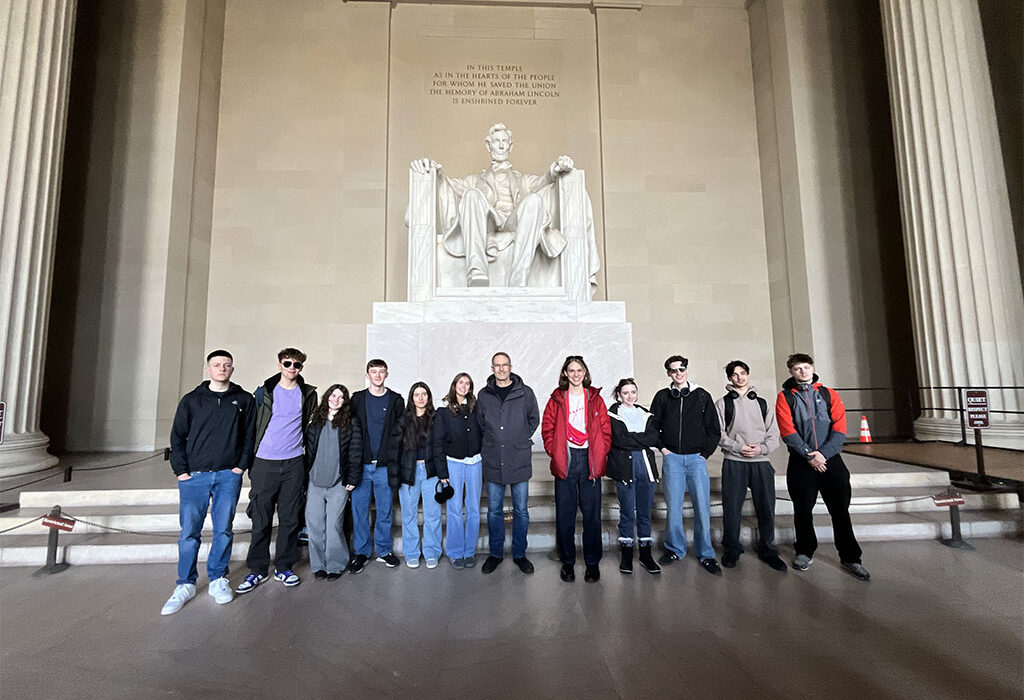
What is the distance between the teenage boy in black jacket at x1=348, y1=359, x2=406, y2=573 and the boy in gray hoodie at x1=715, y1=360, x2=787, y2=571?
2.09 metres

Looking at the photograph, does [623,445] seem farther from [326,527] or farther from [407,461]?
[326,527]

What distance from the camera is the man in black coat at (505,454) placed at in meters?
3.20

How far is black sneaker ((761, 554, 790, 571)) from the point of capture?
3123mm

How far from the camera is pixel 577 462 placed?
3158mm

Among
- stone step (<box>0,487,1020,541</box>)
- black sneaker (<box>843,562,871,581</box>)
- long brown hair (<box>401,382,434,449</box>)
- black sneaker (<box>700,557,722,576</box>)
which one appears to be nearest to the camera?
black sneaker (<box>843,562,871,581</box>)

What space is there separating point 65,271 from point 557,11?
8.90 m

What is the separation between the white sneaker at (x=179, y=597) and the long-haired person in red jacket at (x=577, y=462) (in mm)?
1998

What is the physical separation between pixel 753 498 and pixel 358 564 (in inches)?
97.7

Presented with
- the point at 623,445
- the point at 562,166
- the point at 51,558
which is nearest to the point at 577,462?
the point at 623,445

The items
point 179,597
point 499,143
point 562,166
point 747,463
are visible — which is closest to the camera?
point 179,597

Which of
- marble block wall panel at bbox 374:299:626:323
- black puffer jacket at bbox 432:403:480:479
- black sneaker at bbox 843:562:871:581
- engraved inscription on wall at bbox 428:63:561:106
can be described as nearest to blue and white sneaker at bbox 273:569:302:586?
black puffer jacket at bbox 432:403:480:479

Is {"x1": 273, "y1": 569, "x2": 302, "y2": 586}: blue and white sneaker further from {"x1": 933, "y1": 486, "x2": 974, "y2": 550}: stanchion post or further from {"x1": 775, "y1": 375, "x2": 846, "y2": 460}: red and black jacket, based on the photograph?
{"x1": 933, "y1": 486, "x2": 974, "y2": 550}: stanchion post

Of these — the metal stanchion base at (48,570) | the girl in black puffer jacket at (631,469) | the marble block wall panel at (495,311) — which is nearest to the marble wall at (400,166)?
the marble block wall panel at (495,311)

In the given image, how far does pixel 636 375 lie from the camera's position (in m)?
8.73
